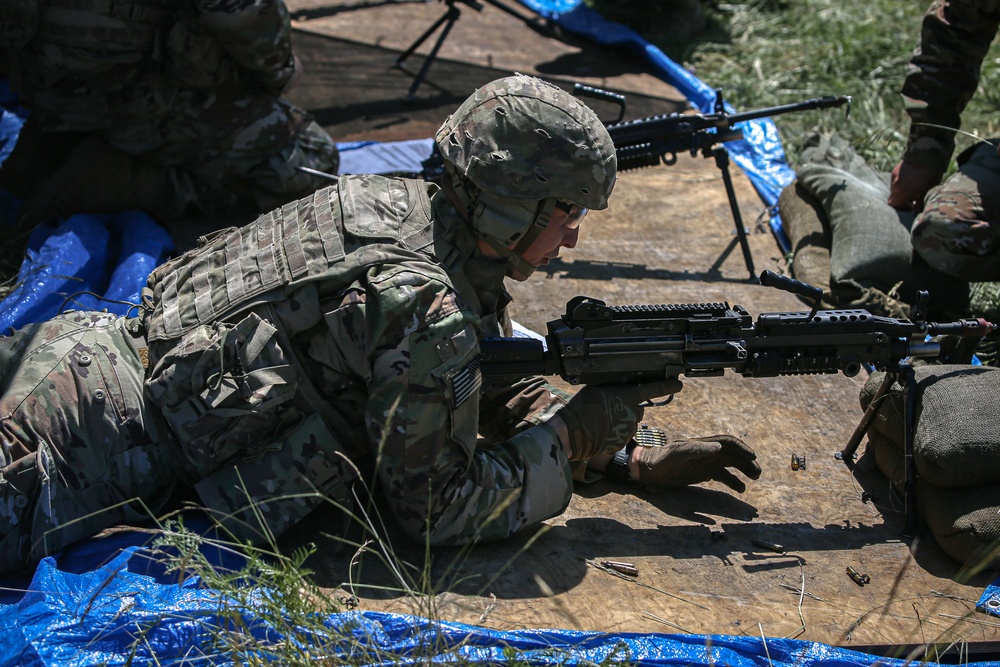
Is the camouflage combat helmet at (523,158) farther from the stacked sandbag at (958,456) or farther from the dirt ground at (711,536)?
the stacked sandbag at (958,456)

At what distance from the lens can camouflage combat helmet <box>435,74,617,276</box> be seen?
2900 mm

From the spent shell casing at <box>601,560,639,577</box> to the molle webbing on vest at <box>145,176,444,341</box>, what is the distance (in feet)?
4.21

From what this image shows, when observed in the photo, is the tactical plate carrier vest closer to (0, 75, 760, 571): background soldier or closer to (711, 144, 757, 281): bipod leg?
(0, 75, 760, 571): background soldier

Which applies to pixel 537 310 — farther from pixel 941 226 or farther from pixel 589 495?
pixel 941 226

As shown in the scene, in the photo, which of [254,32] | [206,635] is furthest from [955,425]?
[254,32]

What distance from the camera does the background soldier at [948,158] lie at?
4848 millimetres

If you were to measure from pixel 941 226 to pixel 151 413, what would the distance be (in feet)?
13.2

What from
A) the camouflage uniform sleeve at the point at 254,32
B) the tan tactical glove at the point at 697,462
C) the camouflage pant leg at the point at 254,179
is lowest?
the tan tactical glove at the point at 697,462

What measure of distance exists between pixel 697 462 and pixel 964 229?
2.30m

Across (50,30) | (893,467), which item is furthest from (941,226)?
(50,30)

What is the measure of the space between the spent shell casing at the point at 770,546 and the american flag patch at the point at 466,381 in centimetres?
134

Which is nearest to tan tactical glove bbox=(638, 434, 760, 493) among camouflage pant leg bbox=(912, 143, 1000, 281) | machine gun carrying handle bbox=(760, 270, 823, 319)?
machine gun carrying handle bbox=(760, 270, 823, 319)

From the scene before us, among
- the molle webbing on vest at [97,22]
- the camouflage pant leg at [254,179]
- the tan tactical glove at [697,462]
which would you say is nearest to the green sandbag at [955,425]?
the tan tactical glove at [697,462]

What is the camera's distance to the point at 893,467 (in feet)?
12.5
